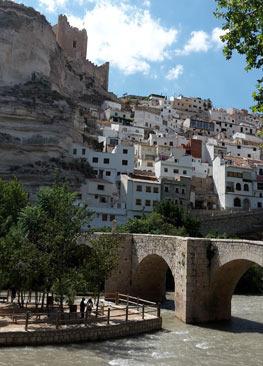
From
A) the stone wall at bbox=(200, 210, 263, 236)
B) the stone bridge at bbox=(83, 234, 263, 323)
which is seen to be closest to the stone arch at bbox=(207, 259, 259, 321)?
the stone bridge at bbox=(83, 234, 263, 323)

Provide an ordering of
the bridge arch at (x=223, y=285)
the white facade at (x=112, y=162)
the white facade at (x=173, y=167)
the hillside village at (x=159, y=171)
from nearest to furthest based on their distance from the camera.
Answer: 1. the bridge arch at (x=223, y=285)
2. the hillside village at (x=159, y=171)
3. the white facade at (x=112, y=162)
4. the white facade at (x=173, y=167)

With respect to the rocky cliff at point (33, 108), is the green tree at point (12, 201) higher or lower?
lower

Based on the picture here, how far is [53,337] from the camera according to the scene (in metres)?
14.2

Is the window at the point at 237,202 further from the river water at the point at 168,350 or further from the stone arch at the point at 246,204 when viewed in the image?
the river water at the point at 168,350

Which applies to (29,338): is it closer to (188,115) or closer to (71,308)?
(71,308)

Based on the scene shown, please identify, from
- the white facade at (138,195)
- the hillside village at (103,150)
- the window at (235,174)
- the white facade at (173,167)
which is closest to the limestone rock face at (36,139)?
the hillside village at (103,150)

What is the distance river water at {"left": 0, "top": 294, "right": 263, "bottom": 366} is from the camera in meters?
12.6

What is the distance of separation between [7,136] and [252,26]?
140 ft

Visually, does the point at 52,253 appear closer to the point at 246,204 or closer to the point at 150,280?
the point at 150,280

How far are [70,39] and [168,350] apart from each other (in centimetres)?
9003

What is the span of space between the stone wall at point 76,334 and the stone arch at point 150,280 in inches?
247

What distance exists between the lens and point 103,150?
177 ft

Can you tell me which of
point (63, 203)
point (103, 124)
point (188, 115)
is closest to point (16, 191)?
point (63, 203)

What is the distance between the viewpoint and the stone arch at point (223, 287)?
17703mm
